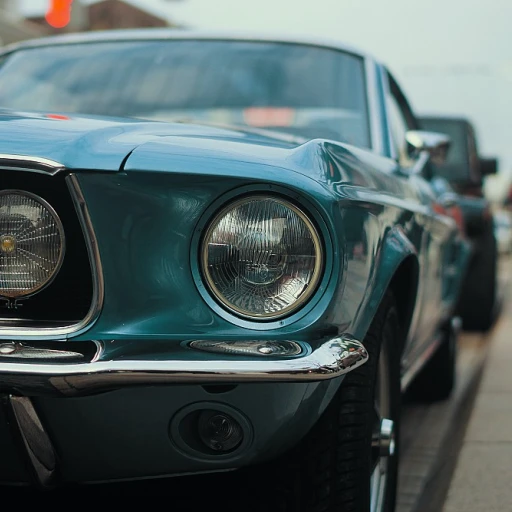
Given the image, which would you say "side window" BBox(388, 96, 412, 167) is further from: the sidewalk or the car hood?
the car hood

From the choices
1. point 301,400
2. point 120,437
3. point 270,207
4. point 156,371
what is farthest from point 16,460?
point 270,207

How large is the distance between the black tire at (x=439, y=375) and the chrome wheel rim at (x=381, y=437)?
2.02 meters

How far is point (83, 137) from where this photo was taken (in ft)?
6.81

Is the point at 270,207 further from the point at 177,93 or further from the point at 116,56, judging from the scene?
the point at 116,56

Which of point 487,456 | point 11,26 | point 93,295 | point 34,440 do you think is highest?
point 11,26

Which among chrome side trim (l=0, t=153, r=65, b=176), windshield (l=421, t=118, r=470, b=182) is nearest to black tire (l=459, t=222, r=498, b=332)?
windshield (l=421, t=118, r=470, b=182)

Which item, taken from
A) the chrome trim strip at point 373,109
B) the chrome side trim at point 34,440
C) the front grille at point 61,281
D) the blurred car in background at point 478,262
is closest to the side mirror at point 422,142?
the chrome trim strip at point 373,109

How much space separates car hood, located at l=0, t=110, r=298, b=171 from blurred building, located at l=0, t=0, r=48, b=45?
19.6 m

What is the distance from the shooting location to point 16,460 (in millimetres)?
2010

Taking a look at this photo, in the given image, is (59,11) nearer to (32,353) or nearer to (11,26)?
(32,353)

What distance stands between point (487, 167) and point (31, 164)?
6479 millimetres

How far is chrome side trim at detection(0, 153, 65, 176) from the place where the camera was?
1.96 metres

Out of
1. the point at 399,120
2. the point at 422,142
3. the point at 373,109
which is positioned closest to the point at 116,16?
the point at 399,120

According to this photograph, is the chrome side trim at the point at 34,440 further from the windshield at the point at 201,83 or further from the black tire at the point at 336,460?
the windshield at the point at 201,83
